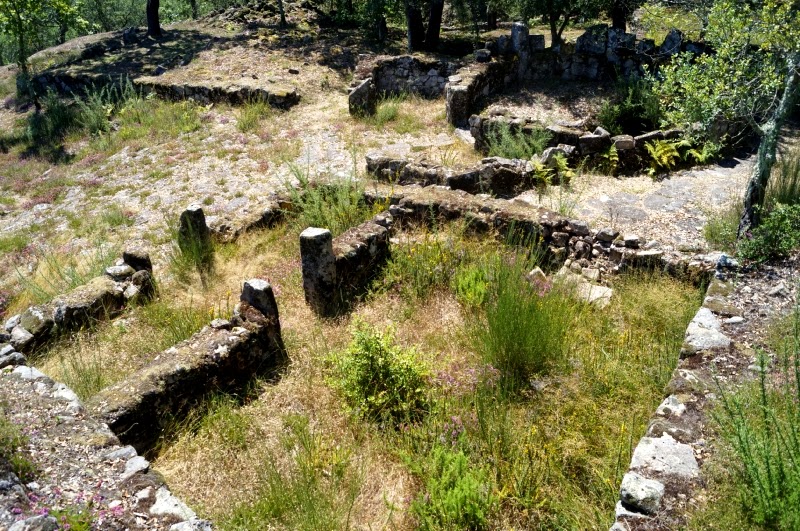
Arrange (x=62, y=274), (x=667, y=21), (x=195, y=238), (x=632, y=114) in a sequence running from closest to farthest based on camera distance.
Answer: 1. (x=195, y=238)
2. (x=62, y=274)
3. (x=667, y=21)
4. (x=632, y=114)

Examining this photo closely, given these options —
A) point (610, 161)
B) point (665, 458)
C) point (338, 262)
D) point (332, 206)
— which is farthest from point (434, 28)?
point (665, 458)

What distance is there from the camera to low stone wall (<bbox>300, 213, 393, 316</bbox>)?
6.75 meters

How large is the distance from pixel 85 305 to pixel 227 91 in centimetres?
1072

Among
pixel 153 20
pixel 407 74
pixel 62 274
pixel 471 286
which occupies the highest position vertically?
pixel 153 20

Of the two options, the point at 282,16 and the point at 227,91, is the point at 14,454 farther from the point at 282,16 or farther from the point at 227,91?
the point at 282,16

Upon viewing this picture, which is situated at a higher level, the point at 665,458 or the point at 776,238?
the point at 776,238

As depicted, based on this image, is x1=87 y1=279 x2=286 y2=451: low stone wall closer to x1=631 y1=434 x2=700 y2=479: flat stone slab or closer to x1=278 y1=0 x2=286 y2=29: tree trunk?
x1=631 y1=434 x2=700 y2=479: flat stone slab

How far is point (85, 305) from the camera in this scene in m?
6.96

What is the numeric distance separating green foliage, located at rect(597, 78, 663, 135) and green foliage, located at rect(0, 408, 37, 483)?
11.9m

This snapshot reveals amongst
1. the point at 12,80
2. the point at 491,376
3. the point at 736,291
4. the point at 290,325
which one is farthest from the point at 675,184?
the point at 12,80

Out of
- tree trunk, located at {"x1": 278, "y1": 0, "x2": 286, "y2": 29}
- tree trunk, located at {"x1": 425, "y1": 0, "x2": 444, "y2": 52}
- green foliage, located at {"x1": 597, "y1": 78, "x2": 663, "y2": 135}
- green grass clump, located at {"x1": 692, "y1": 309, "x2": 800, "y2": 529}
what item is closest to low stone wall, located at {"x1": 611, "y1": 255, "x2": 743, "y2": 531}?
green grass clump, located at {"x1": 692, "y1": 309, "x2": 800, "y2": 529}

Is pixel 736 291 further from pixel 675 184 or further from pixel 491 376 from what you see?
pixel 675 184

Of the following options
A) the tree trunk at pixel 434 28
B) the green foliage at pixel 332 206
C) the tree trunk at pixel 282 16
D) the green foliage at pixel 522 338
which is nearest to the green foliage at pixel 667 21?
the green foliage at pixel 522 338

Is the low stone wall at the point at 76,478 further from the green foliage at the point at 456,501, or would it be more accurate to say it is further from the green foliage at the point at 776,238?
the green foliage at the point at 776,238
